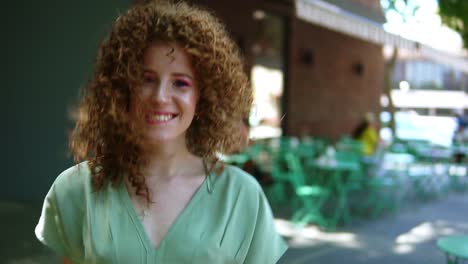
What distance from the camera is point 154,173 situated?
4.18 feet

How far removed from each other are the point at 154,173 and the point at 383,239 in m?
4.91

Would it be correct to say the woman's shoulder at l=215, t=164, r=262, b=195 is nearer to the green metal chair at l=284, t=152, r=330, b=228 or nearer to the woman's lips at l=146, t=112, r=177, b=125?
the woman's lips at l=146, t=112, r=177, b=125

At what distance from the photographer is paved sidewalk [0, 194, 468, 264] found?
15.2 feet

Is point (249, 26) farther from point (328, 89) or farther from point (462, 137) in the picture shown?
point (462, 137)

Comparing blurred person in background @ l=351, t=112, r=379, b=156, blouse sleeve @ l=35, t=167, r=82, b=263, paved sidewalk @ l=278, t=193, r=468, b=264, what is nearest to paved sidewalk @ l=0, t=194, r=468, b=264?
paved sidewalk @ l=278, t=193, r=468, b=264

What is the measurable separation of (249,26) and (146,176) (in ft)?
26.7

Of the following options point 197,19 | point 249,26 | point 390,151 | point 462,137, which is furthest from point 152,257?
point 462,137

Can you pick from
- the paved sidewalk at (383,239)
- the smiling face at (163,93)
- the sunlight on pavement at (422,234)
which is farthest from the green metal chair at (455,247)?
the smiling face at (163,93)

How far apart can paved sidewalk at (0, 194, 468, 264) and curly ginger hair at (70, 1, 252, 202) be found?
10.7ft

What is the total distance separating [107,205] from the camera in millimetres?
1183

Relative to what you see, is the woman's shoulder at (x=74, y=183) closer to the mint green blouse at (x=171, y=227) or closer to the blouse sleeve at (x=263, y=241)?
the mint green blouse at (x=171, y=227)

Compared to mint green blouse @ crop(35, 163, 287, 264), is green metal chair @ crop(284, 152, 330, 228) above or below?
below

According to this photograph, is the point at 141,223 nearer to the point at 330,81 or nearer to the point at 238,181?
the point at 238,181

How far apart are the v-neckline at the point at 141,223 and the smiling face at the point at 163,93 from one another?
0.46 ft
